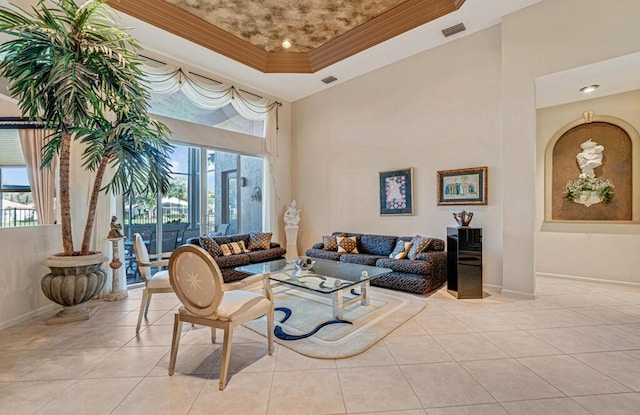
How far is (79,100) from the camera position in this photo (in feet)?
8.26

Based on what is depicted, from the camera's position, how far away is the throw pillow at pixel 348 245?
519 cm

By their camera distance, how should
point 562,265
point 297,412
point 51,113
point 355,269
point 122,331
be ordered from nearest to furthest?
point 297,412
point 51,113
point 122,331
point 355,269
point 562,265

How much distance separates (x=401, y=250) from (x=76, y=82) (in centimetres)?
445

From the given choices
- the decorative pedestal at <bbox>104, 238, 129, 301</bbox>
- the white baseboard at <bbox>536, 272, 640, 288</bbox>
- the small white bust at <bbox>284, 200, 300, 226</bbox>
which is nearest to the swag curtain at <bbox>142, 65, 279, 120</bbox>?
the small white bust at <bbox>284, 200, 300, 226</bbox>

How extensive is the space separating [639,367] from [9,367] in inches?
193

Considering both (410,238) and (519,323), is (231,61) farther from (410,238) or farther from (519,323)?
(519,323)

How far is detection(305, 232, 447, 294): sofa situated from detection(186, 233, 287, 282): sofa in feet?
3.09

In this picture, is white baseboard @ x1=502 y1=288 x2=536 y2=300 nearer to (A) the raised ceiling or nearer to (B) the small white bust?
(A) the raised ceiling

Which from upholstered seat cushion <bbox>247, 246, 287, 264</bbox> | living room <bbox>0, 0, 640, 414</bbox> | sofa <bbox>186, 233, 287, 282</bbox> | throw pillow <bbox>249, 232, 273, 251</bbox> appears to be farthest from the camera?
throw pillow <bbox>249, 232, 273, 251</bbox>

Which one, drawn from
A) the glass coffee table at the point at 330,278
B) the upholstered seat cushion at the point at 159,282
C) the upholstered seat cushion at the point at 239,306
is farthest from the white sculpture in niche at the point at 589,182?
the upholstered seat cushion at the point at 159,282

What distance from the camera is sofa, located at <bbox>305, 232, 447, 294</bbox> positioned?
12.9 feet

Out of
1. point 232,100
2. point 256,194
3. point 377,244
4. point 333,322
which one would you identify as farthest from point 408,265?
point 232,100

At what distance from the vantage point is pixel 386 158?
5.34 metres

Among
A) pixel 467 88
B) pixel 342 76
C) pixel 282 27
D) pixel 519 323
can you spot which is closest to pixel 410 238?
pixel 519 323
